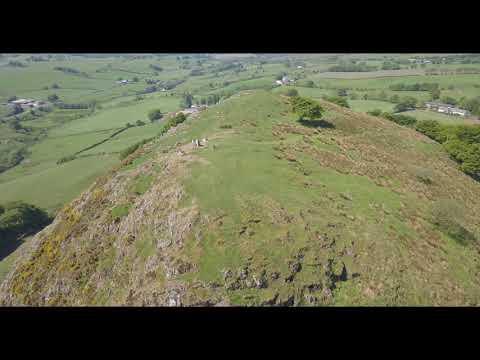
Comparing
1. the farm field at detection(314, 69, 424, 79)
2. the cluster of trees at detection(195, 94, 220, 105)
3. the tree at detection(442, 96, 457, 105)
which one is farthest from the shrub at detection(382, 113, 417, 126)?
the cluster of trees at detection(195, 94, 220, 105)

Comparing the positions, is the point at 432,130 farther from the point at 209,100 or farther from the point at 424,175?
the point at 209,100

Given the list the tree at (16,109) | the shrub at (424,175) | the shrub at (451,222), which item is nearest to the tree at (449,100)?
the shrub at (424,175)

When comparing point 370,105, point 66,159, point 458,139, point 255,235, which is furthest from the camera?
point 370,105

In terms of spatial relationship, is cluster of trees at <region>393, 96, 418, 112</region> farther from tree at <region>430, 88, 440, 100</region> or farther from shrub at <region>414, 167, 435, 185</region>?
shrub at <region>414, 167, 435, 185</region>

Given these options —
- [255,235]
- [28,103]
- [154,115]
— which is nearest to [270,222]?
[255,235]
